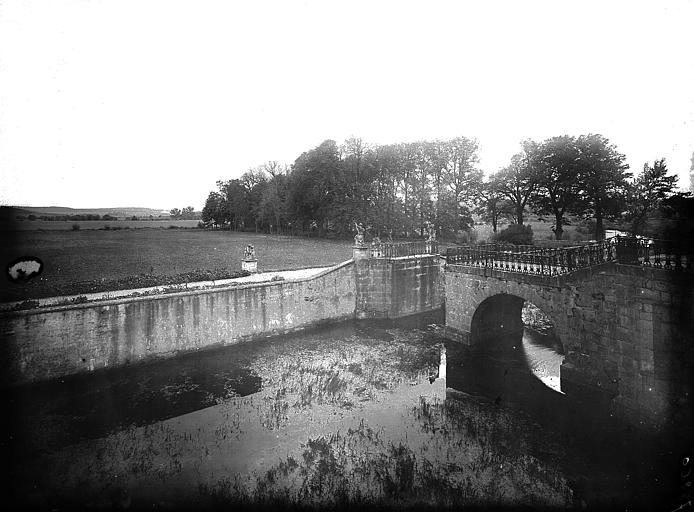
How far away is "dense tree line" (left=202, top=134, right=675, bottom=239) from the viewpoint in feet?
92.0

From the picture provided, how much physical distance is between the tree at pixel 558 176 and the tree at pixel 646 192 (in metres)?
3.48

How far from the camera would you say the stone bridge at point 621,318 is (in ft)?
30.0

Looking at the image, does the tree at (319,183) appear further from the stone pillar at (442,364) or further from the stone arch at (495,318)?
the stone pillar at (442,364)

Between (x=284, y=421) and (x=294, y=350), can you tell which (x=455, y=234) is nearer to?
(x=294, y=350)

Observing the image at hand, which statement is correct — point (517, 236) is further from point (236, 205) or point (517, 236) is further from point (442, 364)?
point (236, 205)

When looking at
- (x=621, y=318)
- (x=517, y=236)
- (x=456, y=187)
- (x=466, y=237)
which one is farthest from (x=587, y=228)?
(x=621, y=318)


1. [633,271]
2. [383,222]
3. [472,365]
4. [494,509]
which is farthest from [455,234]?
[494,509]

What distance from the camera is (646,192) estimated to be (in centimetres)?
2522

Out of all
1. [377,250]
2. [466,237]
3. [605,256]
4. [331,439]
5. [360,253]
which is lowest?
[331,439]

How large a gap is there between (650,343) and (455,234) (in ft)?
94.1

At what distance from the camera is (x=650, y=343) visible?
380 inches

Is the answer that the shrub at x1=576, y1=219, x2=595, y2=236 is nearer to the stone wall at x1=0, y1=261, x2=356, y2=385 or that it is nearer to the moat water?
the moat water

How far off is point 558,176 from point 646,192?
5.98 meters

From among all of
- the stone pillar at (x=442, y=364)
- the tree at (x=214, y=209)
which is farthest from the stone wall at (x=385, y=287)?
the tree at (x=214, y=209)
